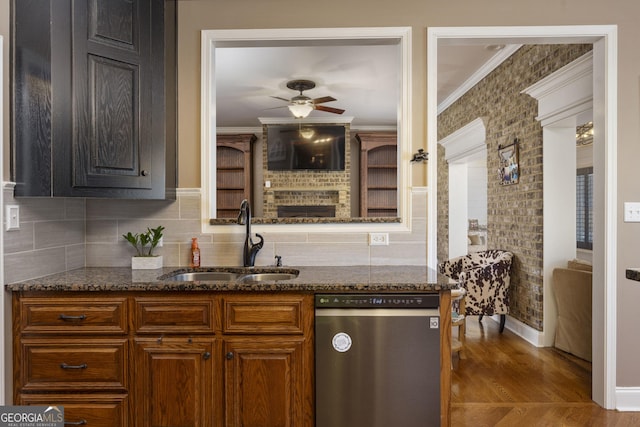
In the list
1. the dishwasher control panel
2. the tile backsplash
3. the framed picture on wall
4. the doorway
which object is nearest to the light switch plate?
the tile backsplash

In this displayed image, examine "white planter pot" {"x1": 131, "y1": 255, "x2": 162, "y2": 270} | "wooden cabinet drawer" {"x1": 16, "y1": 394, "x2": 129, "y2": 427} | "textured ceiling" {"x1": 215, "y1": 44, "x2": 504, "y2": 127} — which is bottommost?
"wooden cabinet drawer" {"x1": 16, "y1": 394, "x2": 129, "y2": 427}

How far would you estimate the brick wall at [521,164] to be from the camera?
3686 mm

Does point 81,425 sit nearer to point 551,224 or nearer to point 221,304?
point 221,304

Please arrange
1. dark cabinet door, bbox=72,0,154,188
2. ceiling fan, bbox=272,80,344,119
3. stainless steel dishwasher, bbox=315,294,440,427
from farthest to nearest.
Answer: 1. ceiling fan, bbox=272,80,344,119
2. dark cabinet door, bbox=72,0,154,188
3. stainless steel dishwasher, bbox=315,294,440,427

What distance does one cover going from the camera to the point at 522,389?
277cm

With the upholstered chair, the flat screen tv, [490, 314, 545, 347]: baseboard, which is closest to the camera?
[490, 314, 545, 347]: baseboard

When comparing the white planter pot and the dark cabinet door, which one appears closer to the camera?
the dark cabinet door

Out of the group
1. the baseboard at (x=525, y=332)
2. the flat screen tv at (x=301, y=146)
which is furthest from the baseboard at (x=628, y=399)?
the flat screen tv at (x=301, y=146)

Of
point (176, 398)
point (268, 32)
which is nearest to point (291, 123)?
point (268, 32)

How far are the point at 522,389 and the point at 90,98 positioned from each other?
328 cm

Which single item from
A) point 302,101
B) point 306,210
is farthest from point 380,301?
point 306,210

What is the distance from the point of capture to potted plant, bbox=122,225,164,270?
2.40 metres

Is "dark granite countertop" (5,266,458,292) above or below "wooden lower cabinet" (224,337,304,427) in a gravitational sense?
above

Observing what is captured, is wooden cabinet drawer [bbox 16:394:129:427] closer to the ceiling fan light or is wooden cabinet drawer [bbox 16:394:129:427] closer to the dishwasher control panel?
the dishwasher control panel
